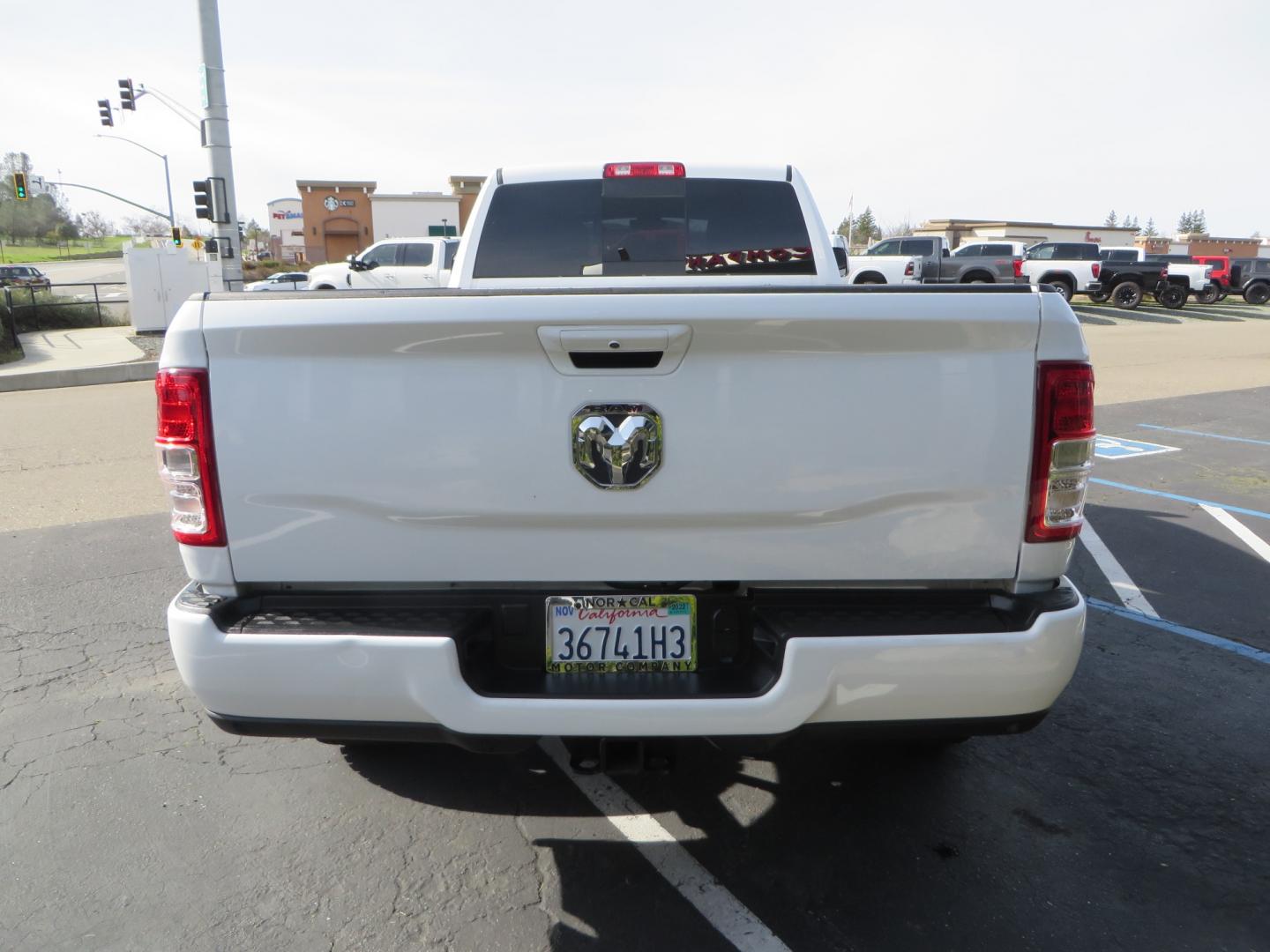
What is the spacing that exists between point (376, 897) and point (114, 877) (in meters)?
0.78

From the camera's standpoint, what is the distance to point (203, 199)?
58.0 ft

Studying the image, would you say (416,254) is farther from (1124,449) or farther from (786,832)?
(786,832)

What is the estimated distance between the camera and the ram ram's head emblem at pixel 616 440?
2221mm

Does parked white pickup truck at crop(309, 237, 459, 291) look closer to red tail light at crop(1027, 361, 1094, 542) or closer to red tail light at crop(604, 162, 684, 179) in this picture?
red tail light at crop(604, 162, 684, 179)

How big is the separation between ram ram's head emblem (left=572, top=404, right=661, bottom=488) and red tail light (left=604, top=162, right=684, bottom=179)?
257cm

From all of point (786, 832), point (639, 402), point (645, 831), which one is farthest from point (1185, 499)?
point (639, 402)

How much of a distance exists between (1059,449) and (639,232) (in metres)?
2.61

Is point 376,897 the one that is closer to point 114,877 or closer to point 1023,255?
point 114,877

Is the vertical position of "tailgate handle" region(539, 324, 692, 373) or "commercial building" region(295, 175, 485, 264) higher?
"commercial building" region(295, 175, 485, 264)

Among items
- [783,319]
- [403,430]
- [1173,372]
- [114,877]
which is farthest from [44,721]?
[1173,372]

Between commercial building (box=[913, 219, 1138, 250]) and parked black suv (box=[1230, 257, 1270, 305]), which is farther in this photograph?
commercial building (box=[913, 219, 1138, 250])

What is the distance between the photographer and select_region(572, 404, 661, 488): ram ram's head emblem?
2221mm

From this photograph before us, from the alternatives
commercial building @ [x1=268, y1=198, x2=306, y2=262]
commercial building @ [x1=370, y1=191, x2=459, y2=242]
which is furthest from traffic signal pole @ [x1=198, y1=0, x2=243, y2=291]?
commercial building @ [x1=268, y1=198, x2=306, y2=262]

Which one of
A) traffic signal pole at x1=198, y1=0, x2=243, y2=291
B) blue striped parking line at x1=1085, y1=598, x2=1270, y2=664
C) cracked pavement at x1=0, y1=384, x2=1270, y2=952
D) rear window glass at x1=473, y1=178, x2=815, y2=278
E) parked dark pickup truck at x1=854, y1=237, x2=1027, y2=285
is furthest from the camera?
parked dark pickup truck at x1=854, y1=237, x2=1027, y2=285
